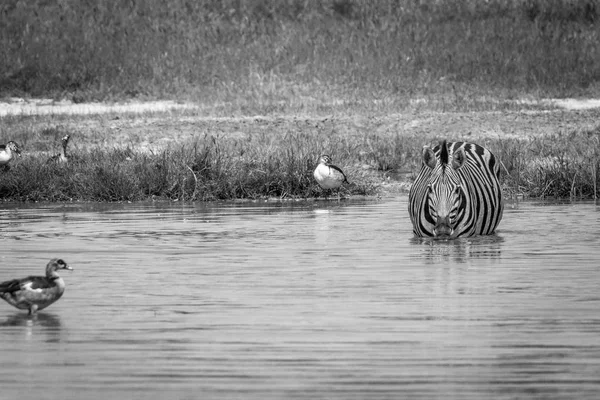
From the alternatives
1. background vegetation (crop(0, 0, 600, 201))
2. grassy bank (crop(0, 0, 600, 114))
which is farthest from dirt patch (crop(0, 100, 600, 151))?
grassy bank (crop(0, 0, 600, 114))

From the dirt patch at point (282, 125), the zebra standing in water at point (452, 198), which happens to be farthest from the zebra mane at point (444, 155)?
the dirt patch at point (282, 125)

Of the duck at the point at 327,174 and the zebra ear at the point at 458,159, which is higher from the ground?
the zebra ear at the point at 458,159

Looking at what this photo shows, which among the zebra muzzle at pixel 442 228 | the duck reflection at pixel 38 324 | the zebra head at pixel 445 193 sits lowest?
the duck reflection at pixel 38 324

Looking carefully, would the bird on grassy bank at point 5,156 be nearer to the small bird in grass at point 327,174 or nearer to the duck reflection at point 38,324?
the small bird in grass at point 327,174

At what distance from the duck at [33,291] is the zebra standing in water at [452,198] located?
16.8ft

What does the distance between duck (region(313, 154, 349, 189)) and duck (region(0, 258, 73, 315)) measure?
386 inches

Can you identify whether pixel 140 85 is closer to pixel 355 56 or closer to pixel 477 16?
pixel 355 56

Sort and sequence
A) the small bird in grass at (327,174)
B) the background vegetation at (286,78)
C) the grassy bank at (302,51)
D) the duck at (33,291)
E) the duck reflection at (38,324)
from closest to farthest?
1. the duck reflection at (38,324)
2. the duck at (33,291)
3. the small bird in grass at (327,174)
4. the background vegetation at (286,78)
5. the grassy bank at (302,51)

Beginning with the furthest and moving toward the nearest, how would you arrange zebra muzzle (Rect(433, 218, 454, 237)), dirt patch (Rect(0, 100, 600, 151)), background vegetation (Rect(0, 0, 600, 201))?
dirt patch (Rect(0, 100, 600, 151)) → background vegetation (Rect(0, 0, 600, 201)) → zebra muzzle (Rect(433, 218, 454, 237))

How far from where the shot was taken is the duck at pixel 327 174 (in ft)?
68.3

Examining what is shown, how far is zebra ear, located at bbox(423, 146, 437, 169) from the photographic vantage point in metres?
15.7

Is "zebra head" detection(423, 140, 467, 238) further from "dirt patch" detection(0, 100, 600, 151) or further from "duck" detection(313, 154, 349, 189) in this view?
"dirt patch" detection(0, 100, 600, 151)

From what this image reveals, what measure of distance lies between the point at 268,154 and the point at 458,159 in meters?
7.20

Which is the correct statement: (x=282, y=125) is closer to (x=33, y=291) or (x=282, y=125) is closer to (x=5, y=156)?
(x=5, y=156)
